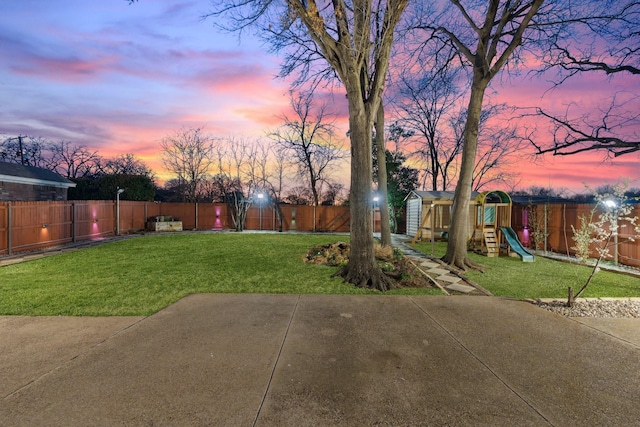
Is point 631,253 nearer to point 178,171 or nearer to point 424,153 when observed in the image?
point 424,153

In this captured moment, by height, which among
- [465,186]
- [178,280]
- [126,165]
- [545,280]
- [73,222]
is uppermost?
[126,165]

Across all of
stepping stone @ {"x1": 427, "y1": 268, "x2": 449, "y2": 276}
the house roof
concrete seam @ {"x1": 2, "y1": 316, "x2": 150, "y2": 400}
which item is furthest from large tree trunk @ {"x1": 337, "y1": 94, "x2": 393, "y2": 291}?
the house roof

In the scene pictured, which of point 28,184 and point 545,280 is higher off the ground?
point 28,184

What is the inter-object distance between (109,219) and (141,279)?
12.2m

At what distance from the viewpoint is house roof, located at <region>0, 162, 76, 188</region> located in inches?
597

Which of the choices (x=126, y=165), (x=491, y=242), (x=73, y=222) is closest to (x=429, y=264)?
(x=491, y=242)

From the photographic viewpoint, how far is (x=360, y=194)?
6.80m

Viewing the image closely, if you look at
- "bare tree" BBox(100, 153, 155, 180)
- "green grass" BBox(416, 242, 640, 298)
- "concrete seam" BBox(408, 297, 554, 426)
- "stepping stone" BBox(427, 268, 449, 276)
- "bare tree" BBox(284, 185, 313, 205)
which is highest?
"bare tree" BBox(100, 153, 155, 180)

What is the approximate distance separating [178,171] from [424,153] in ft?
71.6

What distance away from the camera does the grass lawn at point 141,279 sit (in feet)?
15.9

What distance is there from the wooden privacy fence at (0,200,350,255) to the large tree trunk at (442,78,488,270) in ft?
41.9

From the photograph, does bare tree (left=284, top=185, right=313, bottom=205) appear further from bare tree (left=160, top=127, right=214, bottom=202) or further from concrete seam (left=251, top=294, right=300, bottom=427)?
concrete seam (left=251, top=294, right=300, bottom=427)

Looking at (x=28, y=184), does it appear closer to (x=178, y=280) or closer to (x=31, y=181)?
(x=31, y=181)

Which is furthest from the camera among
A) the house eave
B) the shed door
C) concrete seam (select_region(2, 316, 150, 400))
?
the shed door
